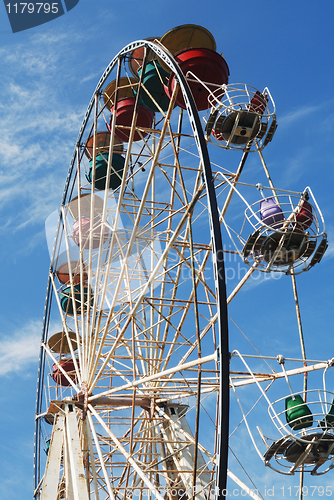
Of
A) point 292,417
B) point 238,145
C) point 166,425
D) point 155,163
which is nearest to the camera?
point 292,417

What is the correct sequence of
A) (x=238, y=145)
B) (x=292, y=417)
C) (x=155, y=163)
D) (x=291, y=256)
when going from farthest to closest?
(x=155, y=163) < (x=238, y=145) < (x=291, y=256) < (x=292, y=417)

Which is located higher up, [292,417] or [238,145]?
[238,145]

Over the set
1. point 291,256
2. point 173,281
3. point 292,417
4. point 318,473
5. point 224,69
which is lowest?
point 318,473

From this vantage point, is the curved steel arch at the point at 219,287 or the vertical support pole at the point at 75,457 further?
the vertical support pole at the point at 75,457

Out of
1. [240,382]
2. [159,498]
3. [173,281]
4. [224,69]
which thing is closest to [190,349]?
[173,281]

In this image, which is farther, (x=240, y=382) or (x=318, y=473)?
(x=240, y=382)

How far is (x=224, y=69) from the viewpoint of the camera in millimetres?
12633

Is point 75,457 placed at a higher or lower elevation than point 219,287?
lower

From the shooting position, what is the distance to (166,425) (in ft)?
48.5

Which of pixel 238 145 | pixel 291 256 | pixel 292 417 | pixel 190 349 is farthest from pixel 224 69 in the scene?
pixel 292 417

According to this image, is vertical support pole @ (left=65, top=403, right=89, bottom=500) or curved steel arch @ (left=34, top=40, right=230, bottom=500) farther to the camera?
vertical support pole @ (left=65, top=403, right=89, bottom=500)

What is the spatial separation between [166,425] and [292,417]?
19.6 feet

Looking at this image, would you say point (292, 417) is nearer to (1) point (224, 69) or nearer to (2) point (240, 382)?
(2) point (240, 382)

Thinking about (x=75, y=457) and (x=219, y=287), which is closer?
(x=219, y=287)
